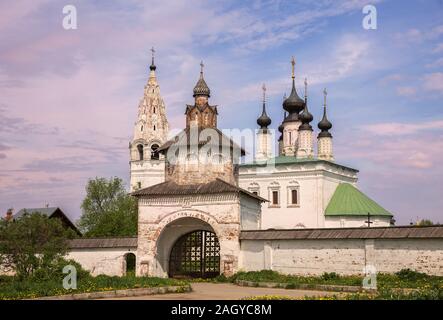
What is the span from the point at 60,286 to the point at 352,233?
11998mm

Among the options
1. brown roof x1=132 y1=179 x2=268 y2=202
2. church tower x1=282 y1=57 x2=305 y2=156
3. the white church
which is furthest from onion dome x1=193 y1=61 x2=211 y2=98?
church tower x1=282 y1=57 x2=305 y2=156

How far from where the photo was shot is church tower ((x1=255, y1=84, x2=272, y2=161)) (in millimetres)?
52719

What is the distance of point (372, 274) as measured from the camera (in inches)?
984

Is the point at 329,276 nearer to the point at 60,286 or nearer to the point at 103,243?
the point at 60,286

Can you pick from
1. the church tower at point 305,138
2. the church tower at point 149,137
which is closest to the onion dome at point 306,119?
the church tower at point 305,138

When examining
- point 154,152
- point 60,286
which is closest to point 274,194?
point 154,152

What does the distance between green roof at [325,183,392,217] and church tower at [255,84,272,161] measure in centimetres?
806

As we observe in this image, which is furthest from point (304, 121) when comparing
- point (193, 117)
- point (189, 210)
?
point (189, 210)

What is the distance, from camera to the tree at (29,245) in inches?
899

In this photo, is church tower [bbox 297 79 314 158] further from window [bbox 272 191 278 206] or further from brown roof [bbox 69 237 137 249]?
brown roof [bbox 69 237 137 249]

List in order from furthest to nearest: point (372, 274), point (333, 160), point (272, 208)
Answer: point (333, 160)
point (272, 208)
point (372, 274)

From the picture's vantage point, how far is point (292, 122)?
52.9m
